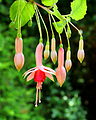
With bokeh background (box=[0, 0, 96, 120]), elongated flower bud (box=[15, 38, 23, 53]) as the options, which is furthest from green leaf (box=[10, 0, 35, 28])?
bokeh background (box=[0, 0, 96, 120])

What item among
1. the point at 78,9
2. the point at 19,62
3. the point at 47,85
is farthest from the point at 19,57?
the point at 47,85

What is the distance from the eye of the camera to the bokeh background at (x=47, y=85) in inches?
98.0

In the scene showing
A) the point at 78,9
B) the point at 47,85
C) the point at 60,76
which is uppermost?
the point at 78,9

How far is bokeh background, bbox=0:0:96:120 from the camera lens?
2488mm

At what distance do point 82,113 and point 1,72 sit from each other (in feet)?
3.33

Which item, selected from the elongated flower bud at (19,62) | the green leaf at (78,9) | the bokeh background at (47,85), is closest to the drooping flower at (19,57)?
the elongated flower bud at (19,62)

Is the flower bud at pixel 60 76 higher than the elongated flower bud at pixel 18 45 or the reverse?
the reverse

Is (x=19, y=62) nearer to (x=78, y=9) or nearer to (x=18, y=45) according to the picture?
(x=18, y=45)

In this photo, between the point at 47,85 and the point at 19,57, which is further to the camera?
the point at 47,85

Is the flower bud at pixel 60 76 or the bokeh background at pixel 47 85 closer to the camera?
the flower bud at pixel 60 76

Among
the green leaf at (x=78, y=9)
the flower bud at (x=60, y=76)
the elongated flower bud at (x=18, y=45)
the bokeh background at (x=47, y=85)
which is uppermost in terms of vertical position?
the green leaf at (x=78, y=9)

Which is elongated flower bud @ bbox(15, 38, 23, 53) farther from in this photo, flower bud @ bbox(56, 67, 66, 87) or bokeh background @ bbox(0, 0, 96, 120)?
bokeh background @ bbox(0, 0, 96, 120)

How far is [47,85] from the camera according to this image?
3166 millimetres

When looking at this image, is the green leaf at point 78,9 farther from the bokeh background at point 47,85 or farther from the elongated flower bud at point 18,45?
the bokeh background at point 47,85
